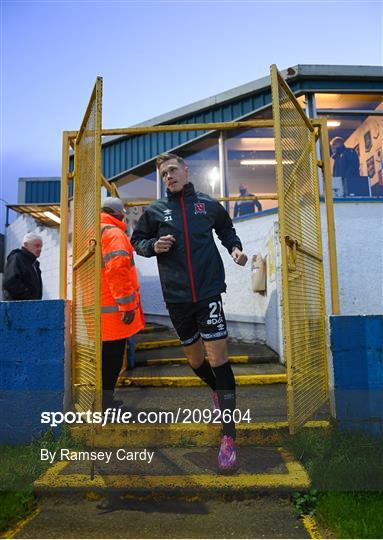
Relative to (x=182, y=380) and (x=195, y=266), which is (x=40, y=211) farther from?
(x=195, y=266)

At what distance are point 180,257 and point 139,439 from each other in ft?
4.56

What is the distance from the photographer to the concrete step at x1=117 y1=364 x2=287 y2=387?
14.4 ft

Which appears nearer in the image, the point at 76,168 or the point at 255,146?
the point at 76,168

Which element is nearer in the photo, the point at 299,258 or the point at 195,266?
the point at 195,266

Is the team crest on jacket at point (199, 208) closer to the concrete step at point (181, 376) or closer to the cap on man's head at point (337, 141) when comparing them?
the concrete step at point (181, 376)

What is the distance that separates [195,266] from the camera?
9.74 feet

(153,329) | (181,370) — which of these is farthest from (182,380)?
(153,329)

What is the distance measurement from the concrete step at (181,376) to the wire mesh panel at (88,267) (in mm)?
1052

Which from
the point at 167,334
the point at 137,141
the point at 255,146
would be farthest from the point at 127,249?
the point at 137,141

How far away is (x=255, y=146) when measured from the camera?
8.44 meters

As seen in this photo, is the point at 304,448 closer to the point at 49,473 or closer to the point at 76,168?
the point at 49,473

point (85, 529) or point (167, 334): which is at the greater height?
point (167, 334)

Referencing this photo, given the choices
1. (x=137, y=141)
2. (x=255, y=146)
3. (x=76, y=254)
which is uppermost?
(x=137, y=141)

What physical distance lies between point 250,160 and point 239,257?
5.91 meters
